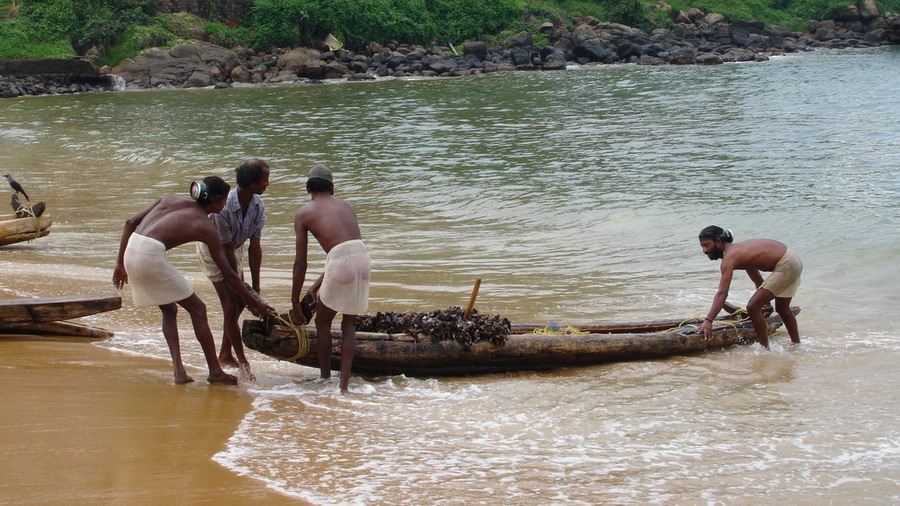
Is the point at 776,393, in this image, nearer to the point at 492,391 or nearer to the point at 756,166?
the point at 492,391

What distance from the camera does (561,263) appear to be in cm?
1144

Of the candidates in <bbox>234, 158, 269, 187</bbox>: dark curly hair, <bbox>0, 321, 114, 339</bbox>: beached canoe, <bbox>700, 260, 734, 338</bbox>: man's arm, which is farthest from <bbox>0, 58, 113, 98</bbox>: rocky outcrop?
<bbox>700, 260, 734, 338</bbox>: man's arm

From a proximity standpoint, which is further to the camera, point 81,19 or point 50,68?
point 81,19

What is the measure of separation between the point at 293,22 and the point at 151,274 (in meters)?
44.5

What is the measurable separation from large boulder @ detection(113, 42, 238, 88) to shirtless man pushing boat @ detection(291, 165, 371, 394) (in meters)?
37.4

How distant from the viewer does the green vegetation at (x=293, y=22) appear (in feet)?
145

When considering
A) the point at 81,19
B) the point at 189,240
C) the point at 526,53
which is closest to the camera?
the point at 189,240

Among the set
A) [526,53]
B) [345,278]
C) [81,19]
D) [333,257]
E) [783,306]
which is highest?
[81,19]

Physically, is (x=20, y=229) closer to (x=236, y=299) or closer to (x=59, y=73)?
(x=236, y=299)

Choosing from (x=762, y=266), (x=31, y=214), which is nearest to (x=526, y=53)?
(x=31, y=214)

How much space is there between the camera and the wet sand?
446cm

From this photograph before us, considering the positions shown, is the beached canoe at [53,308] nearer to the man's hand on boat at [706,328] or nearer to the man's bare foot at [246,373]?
the man's bare foot at [246,373]

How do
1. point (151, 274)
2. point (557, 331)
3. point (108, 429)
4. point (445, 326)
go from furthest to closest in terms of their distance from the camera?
1. point (557, 331)
2. point (445, 326)
3. point (151, 274)
4. point (108, 429)

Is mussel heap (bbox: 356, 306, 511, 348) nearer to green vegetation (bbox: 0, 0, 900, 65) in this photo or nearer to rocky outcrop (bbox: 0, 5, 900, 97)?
rocky outcrop (bbox: 0, 5, 900, 97)
